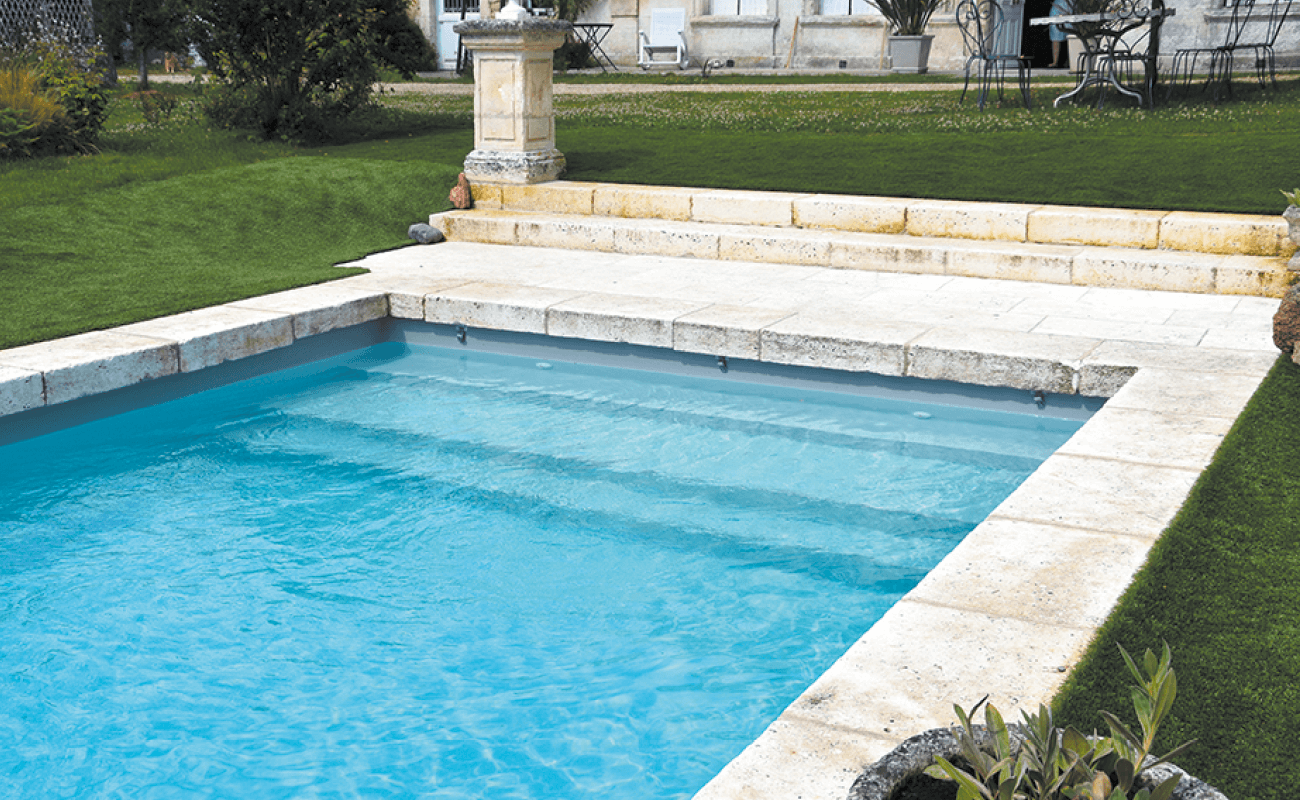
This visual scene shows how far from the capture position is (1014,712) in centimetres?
234

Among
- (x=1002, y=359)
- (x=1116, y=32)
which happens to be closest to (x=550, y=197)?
(x=1002, y=359)

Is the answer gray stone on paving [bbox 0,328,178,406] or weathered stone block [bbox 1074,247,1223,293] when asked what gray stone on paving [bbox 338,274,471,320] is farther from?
weathered stone block [bbox 1074,247,1223,293]

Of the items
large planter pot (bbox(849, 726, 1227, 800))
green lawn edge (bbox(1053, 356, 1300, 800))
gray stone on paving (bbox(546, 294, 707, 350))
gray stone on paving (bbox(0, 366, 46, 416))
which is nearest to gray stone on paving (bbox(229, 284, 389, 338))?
gray stone on paving (bbox(546, 294, 707, 350))

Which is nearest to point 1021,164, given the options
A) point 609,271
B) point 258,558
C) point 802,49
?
point 609,271

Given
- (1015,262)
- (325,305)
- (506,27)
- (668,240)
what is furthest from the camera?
(506,27)

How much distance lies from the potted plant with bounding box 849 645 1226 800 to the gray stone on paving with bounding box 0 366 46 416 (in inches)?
169

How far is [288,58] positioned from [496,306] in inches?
238

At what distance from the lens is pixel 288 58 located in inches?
437

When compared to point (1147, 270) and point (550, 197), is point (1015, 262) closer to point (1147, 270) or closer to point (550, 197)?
point (1147, 270)

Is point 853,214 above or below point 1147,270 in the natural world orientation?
above

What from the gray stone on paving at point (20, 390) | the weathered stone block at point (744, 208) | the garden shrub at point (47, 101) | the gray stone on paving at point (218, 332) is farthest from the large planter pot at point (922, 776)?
the garden shrub at point (47, 101)

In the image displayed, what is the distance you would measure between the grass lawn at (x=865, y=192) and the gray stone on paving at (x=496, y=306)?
37.3 inches

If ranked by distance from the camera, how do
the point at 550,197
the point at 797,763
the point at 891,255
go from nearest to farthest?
the point at 797,763
the point at 891,255
the point at 550,197

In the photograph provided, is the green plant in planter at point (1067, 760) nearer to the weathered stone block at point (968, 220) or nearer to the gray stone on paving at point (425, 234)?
the weathered stone block at point (968, 220)
